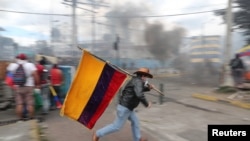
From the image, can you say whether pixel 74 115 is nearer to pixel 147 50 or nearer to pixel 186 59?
pixel 186 59

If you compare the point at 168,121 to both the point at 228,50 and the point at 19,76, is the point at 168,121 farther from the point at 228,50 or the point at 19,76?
the point at 228,50

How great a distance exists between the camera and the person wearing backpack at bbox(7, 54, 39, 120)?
736 cm

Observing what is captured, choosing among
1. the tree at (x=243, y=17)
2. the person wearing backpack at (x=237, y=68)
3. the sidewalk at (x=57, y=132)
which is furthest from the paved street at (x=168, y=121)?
the tree at (x=243, y=17)

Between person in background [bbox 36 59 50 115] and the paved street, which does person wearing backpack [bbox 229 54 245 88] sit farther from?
person in background [bbox 36 59 50 115]

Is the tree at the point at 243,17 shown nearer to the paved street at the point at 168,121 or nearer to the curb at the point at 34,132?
the paved street at the point at 168,121

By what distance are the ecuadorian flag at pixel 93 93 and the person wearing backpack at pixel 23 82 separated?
7.25 ft

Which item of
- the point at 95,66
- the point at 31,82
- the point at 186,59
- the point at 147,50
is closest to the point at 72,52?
the point at 147,50

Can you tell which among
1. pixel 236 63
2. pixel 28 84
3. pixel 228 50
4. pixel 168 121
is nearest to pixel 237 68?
pixel 236 63

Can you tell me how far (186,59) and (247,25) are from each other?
38.2ft

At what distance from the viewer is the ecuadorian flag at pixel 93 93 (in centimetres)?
566

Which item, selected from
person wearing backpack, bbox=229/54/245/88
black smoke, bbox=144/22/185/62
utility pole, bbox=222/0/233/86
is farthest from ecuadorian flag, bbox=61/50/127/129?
black smoke, bbox=144/22/185/62

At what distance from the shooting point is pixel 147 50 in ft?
114

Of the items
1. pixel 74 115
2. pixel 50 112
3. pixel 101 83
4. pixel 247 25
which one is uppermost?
pixel 247 25

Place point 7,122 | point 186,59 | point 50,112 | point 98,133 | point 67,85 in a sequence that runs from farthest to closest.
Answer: point 186,59, point 67,85, point 50,112, point 7,122, point 98,133
